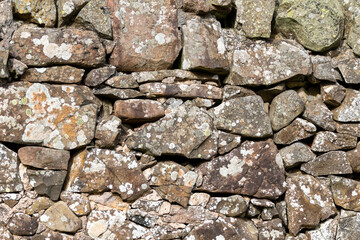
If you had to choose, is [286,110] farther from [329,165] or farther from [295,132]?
[329,165]

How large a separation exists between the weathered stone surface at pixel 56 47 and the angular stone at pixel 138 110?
19.2 inches

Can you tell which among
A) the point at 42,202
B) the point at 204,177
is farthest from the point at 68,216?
the point at 204,177

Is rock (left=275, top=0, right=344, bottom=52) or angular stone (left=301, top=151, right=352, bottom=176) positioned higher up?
rock (left=275, top=0, right=344, bottom=52)

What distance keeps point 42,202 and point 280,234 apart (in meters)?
2.49

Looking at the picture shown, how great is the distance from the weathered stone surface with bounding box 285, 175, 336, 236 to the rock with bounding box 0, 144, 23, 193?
2.80 metres

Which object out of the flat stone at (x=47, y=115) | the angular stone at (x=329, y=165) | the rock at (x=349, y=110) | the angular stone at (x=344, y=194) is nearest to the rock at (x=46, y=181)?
the flat stone at (x=47, y=115)

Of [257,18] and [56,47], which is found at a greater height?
[257,18]

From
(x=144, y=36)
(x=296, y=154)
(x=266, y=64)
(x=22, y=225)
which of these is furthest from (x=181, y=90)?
(x=22, y=225)

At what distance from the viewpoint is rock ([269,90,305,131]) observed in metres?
4.62

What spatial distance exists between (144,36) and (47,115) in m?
1.27

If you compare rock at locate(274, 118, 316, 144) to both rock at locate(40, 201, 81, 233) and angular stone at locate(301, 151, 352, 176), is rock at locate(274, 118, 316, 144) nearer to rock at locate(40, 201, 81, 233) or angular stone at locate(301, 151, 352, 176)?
angular stone at locate(301, 151, 352, 176)

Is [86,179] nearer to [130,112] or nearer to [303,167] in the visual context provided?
[130,112]

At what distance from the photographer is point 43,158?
3971mm

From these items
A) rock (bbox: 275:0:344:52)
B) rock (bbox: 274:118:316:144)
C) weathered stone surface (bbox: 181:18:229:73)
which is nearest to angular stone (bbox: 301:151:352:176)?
rock (bbox: 274:118:316:144)
